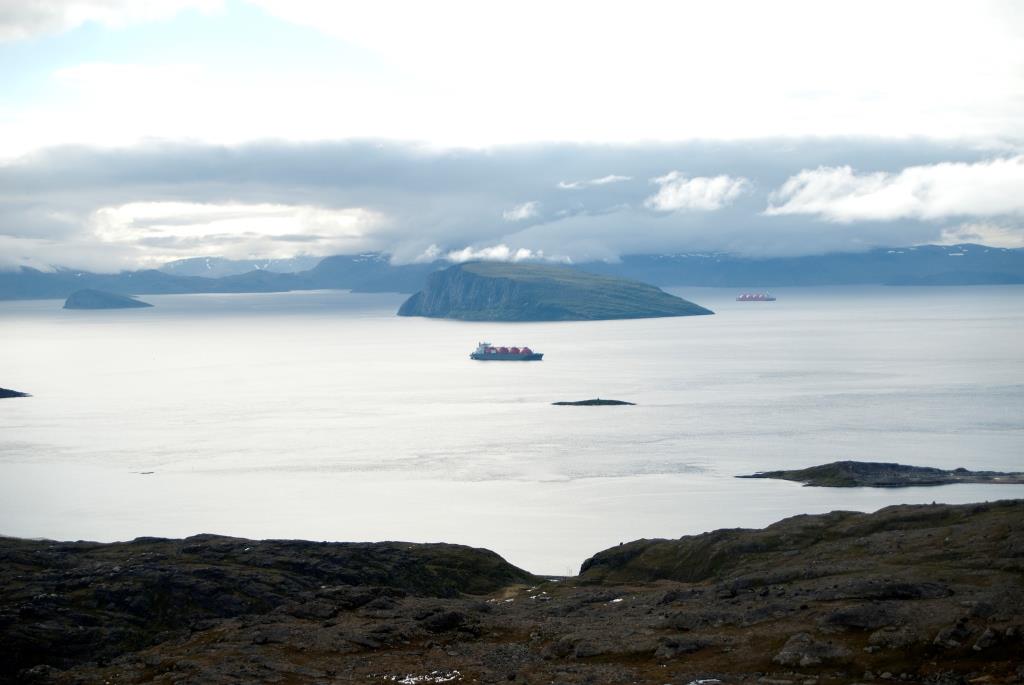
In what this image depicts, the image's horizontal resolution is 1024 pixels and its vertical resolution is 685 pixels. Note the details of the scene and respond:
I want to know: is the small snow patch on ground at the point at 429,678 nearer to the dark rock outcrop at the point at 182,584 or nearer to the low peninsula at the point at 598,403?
the dark rock outcrop at the point at 182,584

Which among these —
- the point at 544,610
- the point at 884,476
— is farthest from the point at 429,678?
the point at 884,476

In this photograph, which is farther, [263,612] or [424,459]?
[424,459]

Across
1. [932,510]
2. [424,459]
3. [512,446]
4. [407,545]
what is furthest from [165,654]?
[512,446]

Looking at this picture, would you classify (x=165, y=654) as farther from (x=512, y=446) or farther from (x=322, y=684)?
(x=512, y=446)

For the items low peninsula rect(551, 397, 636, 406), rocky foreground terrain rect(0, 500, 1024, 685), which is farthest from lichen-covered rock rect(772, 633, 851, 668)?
low peninsula rect(551, 397, 636, 406)

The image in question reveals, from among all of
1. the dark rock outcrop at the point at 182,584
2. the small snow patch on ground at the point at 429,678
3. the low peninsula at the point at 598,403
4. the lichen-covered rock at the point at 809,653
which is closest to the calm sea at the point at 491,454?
the low peninsula at the point at 598,403

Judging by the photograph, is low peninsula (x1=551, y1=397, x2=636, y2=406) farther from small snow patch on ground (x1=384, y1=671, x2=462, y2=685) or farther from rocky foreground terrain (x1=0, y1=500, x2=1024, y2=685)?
small snow patch on ground (x1=384, y1=671, x2=462, y2=685)

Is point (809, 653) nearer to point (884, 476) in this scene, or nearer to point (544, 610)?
point (544, 610)
